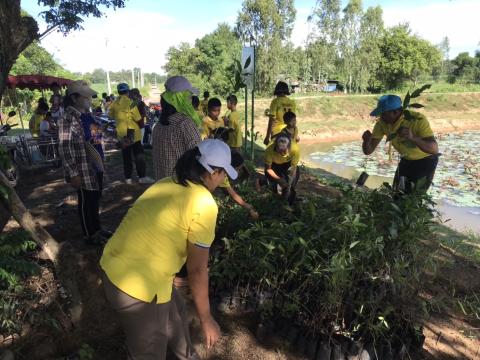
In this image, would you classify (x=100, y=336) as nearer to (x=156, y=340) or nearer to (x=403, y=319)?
(x=156, y=340)

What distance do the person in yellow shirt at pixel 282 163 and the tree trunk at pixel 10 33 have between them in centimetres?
298

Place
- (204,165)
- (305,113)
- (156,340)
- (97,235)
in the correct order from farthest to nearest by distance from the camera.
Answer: (305,113) < (97,235) < (156,340) < (204,165)

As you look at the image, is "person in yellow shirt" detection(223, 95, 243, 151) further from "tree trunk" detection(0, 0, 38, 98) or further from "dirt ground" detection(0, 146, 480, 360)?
"tree trunk" detection(0, 0, 38, 98)

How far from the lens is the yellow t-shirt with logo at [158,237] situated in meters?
1.65

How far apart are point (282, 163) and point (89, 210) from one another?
2583 mm

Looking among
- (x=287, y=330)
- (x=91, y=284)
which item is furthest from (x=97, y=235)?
(x=287, y=330)

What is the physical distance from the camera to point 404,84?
132ft

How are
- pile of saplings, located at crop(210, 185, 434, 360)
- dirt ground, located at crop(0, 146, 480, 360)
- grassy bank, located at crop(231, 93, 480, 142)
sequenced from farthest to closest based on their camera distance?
grassy bank, located at crop(231, 93, 480, 142) → dirt ground, located at crop(0, 146, 480, 360) → pile of saplings, located at crop(210, 185, 434, 360)

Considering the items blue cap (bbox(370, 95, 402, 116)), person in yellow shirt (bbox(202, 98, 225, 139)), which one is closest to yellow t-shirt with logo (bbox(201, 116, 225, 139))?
person in yellow shirt (bbox(202, 98, 225, 139))

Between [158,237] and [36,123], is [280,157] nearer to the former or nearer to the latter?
[158,237]

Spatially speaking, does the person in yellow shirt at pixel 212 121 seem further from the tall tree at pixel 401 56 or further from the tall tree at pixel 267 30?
the tall tree at pixel 401 56

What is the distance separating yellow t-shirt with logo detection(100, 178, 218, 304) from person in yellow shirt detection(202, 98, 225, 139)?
165 inches

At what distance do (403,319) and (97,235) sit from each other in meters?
2.78

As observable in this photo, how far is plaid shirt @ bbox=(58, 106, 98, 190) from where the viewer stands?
317 cm
